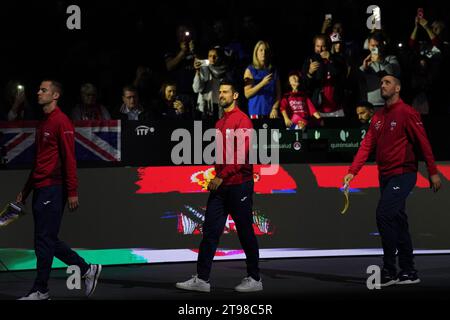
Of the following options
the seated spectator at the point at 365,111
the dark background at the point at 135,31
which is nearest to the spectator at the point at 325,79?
the seated spectator at the point at 365,111

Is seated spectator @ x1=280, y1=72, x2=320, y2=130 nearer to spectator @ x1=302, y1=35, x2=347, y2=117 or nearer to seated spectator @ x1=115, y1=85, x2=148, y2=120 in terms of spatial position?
spectator @ x1=302, y1=35, x2=347, y2=117

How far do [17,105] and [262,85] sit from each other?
3.16 meters

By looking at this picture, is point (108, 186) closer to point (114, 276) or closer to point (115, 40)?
point (114, 276)

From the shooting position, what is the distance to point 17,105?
1395 cm

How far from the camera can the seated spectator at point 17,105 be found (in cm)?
1391

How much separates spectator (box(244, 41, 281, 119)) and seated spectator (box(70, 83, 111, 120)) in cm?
199

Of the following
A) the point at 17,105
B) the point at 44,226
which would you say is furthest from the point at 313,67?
the point at 44,226

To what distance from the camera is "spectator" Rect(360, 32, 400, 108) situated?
599 inches

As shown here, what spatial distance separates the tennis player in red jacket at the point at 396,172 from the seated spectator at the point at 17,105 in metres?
4.76

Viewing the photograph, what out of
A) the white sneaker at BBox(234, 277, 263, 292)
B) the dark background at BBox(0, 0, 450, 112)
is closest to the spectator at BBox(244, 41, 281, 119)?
the dark background at BBox(0, 0, 450, 112)

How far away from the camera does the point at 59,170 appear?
10086 millimetres

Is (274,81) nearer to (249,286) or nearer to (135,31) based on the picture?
(135,31)

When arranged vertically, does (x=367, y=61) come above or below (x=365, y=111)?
above

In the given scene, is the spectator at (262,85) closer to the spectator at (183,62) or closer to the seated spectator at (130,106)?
the spectator at (183,62)
